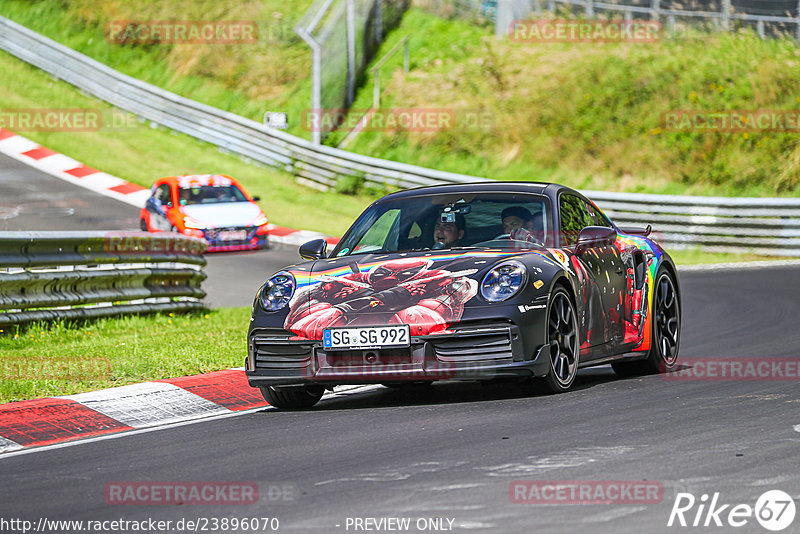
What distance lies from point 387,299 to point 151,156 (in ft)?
79.2

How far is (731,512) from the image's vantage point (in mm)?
4793

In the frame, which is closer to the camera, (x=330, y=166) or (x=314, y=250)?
(x=314, y=250)

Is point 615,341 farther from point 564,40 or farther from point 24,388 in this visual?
point 564,40

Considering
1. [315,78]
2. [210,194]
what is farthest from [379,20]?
[210,194]

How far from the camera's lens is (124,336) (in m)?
11.9

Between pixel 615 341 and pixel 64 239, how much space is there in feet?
18.4

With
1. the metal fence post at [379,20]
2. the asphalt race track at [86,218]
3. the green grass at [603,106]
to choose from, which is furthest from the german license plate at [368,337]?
the metal fence post at [379,20]

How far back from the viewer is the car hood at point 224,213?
22000mm

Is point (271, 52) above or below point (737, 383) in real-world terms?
above

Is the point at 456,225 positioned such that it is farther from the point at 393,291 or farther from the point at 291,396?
the point at 291,396

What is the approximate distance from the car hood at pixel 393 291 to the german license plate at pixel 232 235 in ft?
45.3

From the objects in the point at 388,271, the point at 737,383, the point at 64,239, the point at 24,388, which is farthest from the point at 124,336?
the point at 737,383

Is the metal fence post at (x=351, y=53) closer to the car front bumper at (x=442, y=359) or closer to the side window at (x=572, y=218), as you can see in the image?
the side window at (x=572, y=218)

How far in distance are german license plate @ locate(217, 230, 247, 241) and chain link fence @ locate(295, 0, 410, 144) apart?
9148 mm
